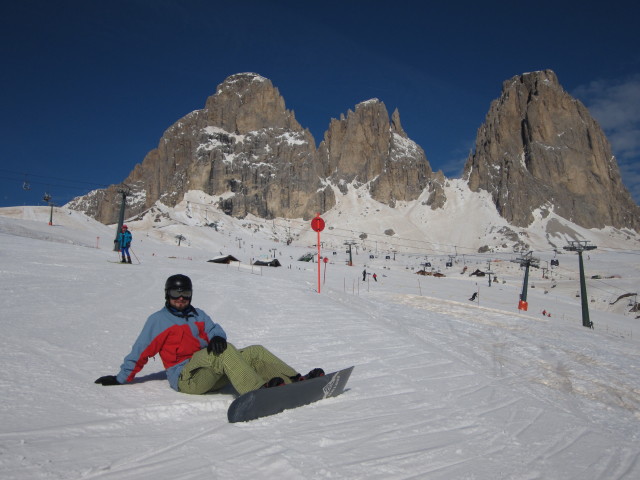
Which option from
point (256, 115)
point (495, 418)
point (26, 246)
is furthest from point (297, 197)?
point (495, 418)

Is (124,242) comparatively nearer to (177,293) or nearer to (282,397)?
(177,293)

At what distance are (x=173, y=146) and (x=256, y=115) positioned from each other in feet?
121

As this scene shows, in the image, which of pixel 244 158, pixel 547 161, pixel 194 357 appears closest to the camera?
pixel 194 357

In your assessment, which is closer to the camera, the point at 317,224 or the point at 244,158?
the point at 317,224

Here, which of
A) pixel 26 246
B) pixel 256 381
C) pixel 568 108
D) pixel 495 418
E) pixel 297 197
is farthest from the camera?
pixel 568 108

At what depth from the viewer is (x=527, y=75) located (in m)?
172

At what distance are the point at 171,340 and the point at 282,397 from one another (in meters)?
1.36

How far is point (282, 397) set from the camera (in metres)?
3.67

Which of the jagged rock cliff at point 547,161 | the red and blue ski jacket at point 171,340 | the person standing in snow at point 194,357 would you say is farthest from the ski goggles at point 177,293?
the jagged rock cliff at point 547,161

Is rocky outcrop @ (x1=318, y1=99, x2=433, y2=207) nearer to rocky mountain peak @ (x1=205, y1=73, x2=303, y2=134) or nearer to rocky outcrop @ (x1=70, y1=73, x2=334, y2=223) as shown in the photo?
rocky outcrop @ (x1=70, y1=73, x2=334, y2=223)

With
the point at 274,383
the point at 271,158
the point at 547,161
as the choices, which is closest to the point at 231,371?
the point at 274,383

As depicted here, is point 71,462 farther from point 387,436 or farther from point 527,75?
point 527,75

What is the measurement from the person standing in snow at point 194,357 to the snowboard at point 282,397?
11 centimetres

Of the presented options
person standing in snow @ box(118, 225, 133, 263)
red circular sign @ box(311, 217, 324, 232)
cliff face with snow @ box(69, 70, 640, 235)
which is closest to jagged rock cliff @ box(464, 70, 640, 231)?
cliff face with snow @ box(69, 70, 640, 235)
